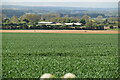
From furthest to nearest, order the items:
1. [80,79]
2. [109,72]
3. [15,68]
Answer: [15,68] → [109,72] → [80,79]

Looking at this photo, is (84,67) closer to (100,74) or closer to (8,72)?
(100,74)

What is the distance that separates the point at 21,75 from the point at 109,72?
13.9ft

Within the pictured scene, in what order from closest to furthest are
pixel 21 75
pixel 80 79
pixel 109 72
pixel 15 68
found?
pixel 80 79 < pixel 21 75 < pixel 109 72 < pixel 15 68

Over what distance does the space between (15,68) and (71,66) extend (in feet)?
9.79

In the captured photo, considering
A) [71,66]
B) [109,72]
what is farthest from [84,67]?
[109,72]

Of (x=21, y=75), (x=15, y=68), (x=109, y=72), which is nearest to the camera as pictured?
(x=21, y=75)

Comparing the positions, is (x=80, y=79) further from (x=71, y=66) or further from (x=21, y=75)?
(x=71, y=66)

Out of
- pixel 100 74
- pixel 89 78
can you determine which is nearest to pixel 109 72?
pixel 100 74

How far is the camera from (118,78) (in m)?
14.7

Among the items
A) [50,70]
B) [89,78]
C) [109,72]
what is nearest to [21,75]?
[50,70]

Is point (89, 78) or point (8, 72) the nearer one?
point (89, 78)

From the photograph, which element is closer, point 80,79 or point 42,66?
point 80,79

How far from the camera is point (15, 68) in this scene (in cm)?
1744

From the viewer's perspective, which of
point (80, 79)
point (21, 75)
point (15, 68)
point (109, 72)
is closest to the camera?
point (80, 79)
